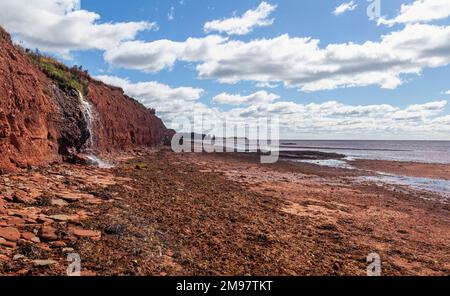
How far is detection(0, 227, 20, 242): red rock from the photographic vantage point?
521 cm

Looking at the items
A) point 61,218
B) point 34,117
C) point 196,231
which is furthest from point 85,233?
point 34,117

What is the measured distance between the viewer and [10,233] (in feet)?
17.6

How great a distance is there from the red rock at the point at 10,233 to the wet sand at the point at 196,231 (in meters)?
0.10

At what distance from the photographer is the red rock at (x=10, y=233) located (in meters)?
5.21

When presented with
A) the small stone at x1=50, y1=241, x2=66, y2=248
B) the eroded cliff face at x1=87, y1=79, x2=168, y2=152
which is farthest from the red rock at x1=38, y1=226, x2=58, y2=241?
the eroded cliff face at x1=87, y1=79, x2=168, y2=152

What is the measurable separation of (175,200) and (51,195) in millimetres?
3245

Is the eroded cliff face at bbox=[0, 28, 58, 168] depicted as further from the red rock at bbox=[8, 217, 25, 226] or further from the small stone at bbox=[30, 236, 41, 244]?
the small stone at bbox=[30, 236, 41, 244]

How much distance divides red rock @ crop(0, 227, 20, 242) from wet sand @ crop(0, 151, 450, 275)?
0.10m

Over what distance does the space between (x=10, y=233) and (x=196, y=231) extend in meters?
3.27

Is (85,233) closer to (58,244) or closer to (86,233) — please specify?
(86,233)

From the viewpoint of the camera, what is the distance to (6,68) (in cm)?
1047

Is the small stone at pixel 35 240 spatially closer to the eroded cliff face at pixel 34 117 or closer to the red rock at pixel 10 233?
→ the red rock at pixel 10 233

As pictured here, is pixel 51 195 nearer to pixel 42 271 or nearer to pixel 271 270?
pixel 42 271

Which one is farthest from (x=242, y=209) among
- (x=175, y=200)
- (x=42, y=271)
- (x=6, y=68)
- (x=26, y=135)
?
(x=6, y=68)
